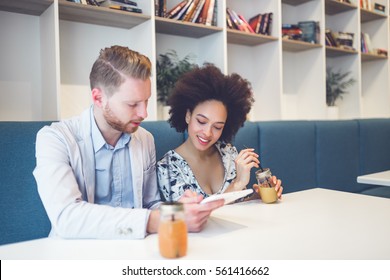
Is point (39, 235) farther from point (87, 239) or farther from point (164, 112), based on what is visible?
point (164, 112)

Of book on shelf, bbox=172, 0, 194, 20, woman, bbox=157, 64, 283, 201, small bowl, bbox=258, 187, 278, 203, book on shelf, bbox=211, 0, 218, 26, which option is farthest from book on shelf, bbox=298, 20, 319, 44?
small bowl, bbox=258, 187, 278, 203

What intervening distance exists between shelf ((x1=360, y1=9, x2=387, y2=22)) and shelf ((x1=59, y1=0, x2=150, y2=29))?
8.67 feet

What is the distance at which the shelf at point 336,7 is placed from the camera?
141 inches

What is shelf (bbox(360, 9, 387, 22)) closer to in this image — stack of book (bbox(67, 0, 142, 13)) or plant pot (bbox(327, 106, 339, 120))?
plant pot (bbox(327, 106, 339, 120))

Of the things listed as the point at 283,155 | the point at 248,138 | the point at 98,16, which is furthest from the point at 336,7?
the point at 98,16

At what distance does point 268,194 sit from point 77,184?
2.29 ft

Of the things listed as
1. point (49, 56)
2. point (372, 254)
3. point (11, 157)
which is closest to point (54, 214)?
point (11, 157)

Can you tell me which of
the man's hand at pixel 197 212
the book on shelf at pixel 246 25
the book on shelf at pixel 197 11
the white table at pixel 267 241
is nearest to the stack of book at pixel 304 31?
the book on shelf at pixel 246 25

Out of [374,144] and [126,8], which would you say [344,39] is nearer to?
[374,144]

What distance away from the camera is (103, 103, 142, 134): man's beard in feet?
4.19

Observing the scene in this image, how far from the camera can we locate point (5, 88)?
2.18 metres

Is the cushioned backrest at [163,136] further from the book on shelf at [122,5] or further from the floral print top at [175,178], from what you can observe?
the book on shelf at [122,5]

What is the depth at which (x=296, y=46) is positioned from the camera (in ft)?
11.1

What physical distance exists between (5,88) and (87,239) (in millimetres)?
1564
